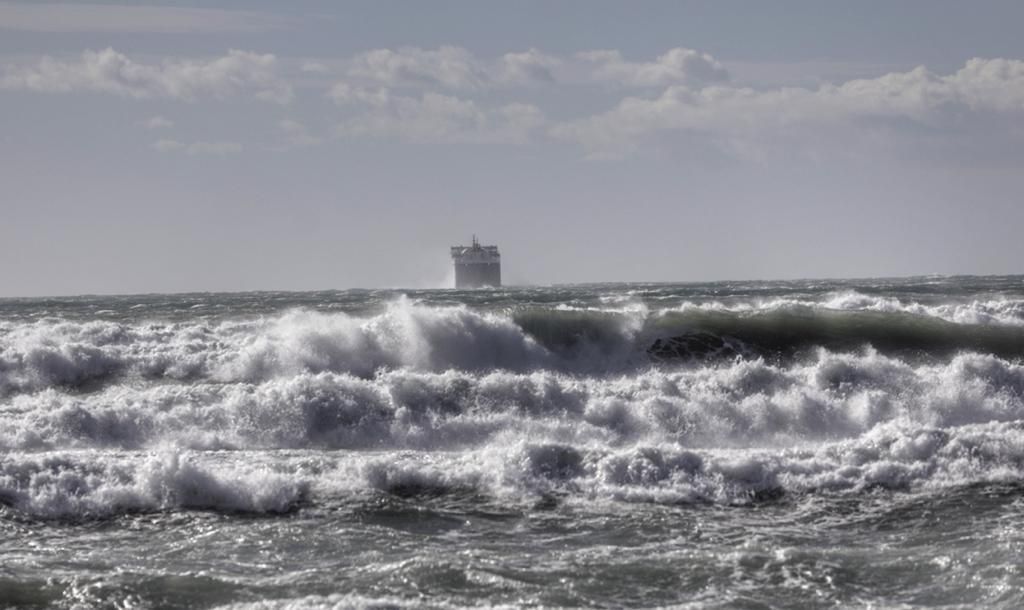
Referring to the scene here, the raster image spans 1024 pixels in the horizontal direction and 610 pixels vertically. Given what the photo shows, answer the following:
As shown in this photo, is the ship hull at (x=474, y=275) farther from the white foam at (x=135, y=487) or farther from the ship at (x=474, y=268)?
the white foam at (x=135, y=487)

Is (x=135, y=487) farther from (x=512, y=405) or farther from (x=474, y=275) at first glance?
(x=474, y=275)

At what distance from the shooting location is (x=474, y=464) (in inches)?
674

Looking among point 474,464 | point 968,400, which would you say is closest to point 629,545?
point 474,464

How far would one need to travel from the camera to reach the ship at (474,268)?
86312mm

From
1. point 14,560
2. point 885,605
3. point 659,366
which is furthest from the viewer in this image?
point 659,366

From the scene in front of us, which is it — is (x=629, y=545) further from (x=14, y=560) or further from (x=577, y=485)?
(x=14, y=560)

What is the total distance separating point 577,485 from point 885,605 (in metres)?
5.62

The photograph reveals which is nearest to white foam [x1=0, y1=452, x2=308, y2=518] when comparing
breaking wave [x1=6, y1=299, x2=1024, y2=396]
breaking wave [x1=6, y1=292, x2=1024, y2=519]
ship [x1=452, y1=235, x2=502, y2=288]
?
breaking wave [x1=6, y1=292, x2=1024, y2=519]

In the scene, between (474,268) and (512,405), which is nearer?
(512,405)

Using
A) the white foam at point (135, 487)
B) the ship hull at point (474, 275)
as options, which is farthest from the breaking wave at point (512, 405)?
the ship hull at point (474, 275)

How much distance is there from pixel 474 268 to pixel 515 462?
69685mm

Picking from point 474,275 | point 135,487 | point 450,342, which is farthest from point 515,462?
point 474,275

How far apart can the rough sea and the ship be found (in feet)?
180

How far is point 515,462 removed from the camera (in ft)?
55.6
